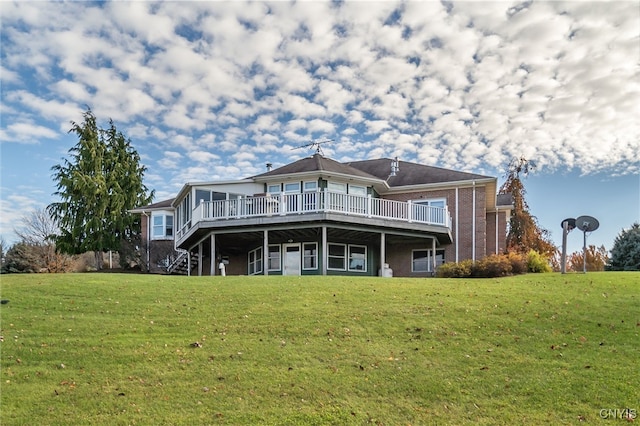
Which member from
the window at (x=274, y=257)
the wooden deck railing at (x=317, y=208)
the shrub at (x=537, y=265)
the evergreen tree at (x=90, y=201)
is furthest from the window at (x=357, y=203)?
the evergreen tree at (x=90, y=201)

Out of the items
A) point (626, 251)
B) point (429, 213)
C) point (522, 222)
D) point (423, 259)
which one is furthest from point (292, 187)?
point (522, 222)

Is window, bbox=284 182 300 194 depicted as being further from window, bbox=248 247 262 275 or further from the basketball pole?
the basketball pole

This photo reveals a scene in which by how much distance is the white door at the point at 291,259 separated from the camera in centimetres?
2566

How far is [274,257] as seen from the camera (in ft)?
86.3

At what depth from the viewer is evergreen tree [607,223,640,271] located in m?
28.0

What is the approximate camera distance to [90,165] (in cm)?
4081

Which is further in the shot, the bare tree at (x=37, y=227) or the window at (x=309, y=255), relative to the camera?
the bare tree at (x=37, y=227)

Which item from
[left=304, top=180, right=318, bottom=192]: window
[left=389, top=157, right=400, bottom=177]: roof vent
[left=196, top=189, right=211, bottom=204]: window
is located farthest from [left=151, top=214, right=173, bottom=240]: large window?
[left=389, top=157, right=400, bottom=177]: roof vent

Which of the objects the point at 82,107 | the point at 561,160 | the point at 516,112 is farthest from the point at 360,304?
the point at 82,107

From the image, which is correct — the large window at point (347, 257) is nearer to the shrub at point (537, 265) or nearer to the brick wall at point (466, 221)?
the brick wall at point (466, 221)

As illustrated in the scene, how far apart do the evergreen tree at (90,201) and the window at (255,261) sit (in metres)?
16.1

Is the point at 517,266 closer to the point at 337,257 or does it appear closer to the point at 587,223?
the point at 587,223

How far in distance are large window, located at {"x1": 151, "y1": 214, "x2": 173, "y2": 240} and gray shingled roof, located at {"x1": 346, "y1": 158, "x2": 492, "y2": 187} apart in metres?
12.6

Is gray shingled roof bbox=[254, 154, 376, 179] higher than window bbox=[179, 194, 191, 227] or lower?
higher
